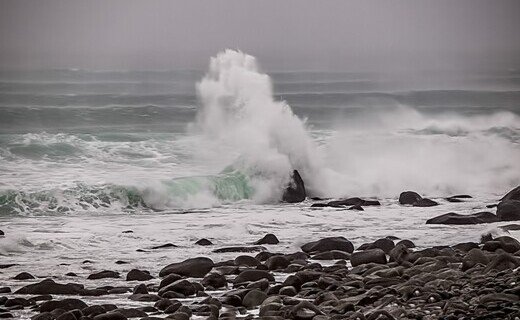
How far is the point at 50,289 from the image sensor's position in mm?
9953

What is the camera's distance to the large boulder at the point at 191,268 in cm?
1083

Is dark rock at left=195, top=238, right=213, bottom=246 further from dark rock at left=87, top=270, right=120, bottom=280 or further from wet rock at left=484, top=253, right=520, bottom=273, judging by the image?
wet rock at left=484, top=253, right=520, bottom=273

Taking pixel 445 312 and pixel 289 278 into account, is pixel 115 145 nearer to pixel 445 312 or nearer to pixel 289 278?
pixel 289 278

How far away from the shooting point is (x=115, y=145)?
2608cm

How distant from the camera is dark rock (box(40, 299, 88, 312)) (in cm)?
891

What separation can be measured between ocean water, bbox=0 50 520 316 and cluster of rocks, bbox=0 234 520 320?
107 cm

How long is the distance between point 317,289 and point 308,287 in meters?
0.15

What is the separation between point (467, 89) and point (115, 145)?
101 feet

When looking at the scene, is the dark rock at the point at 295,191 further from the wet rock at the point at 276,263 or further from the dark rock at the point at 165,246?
the wet rock at the point at 276,263

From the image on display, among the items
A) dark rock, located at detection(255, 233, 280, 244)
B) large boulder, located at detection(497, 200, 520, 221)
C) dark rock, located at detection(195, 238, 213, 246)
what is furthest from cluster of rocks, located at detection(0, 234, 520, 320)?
large boulder, located at detection(497, 200, 520, 221)

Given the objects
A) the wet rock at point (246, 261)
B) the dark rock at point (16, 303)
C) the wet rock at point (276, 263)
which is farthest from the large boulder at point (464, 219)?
the dark rock at point (16, 303)

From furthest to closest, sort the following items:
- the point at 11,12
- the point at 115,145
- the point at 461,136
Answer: the point at 11,12
the point at 461,136
the point at 115,145

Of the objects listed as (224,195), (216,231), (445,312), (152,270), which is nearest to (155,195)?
(224,195)

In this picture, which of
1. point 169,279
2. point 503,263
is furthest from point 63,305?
point 503,263
